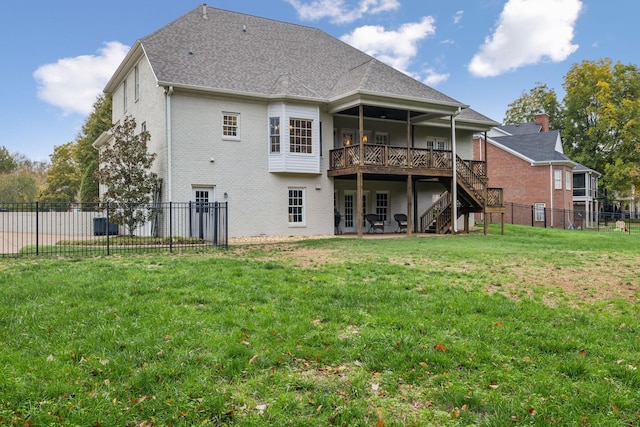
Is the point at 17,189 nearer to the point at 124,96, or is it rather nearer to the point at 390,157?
the point at 124,96

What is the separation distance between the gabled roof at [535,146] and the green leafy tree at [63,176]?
3949 centimetres

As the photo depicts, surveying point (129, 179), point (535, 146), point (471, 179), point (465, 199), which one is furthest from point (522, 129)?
point (129, 179)

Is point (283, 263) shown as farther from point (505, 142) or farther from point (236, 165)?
point (505, 142)

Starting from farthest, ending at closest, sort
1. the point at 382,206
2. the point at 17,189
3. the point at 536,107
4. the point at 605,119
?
the point at 536,107 → the point at 17,189 → the point at 605,119 → the point at 382,206

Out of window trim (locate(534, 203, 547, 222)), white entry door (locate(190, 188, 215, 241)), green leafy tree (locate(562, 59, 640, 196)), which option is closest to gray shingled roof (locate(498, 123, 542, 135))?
green leafy tree (locate(562, 59, 640, 196))

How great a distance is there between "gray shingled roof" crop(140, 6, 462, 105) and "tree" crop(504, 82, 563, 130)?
3601 cm

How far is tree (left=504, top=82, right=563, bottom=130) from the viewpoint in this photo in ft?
169

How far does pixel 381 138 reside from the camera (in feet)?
77.2

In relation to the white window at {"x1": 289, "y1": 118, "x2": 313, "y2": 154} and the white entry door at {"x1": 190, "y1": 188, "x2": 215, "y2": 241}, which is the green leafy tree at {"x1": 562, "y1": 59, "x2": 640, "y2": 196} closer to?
the white window at {"x1": 289, "y1": 118, "x2": 313, "y2": 154}

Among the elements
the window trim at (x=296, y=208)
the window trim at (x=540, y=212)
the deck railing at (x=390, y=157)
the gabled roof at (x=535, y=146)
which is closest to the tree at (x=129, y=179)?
the window trim at (x=296, y=208)

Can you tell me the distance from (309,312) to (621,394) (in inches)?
132

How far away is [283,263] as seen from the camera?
1005 cm

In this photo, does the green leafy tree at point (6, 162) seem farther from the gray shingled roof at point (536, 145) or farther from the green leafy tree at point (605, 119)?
the green leafy tree at point (605, 119)

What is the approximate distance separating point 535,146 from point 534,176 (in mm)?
3514
